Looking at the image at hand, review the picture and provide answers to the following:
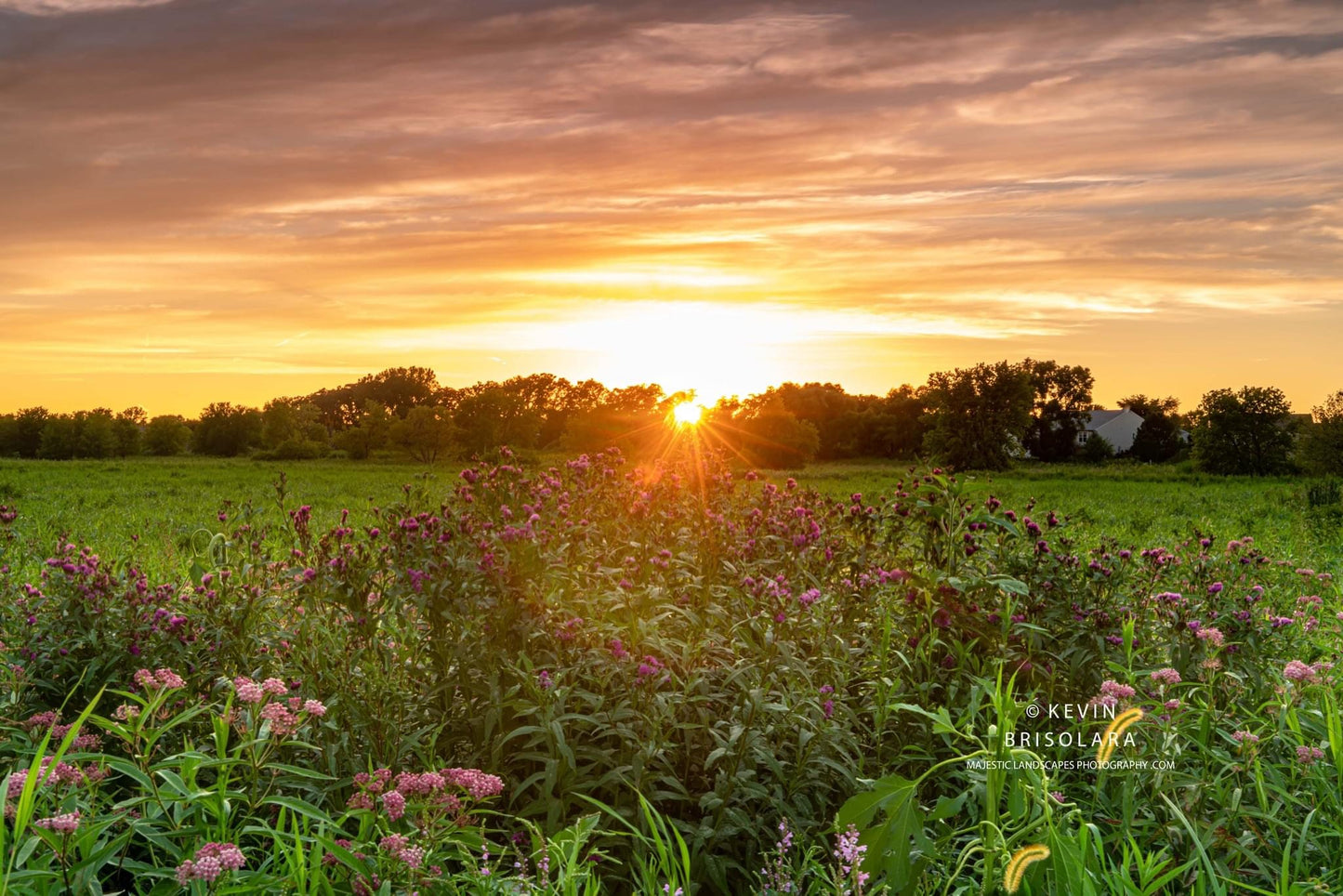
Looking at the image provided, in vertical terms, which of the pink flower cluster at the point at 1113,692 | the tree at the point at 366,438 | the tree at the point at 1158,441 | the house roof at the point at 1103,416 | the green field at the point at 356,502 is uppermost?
the house roof at the point at 1103,416

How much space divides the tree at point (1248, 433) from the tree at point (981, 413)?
11056 millimetres

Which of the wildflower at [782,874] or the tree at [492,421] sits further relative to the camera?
the tree at [492,421]

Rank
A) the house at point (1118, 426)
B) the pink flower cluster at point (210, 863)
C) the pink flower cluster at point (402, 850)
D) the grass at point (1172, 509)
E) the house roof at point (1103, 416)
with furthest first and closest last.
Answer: the house roof at point (1103, 416) < the house at point (1118, 426) < the grass at point (1172, 509) < the pink flower cluster at point (402, 850) < the pink flower cluster at point (210, 863)

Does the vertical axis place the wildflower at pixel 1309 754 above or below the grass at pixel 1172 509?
below

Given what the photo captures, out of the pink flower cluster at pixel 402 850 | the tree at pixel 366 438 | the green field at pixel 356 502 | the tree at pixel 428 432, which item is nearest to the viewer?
the pink flower cluster at pixel 402 850

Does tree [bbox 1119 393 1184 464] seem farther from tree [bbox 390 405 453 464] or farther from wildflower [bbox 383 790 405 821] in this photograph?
wildflower [bbox 383 790 405 821]

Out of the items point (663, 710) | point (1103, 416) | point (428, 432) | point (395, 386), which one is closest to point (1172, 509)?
point (663, 710)

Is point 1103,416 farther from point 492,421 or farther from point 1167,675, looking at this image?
point 1167,675

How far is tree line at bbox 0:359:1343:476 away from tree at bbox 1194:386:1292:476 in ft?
0.25

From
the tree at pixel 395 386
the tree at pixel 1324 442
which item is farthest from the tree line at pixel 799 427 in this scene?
the tree at pixel 395 386

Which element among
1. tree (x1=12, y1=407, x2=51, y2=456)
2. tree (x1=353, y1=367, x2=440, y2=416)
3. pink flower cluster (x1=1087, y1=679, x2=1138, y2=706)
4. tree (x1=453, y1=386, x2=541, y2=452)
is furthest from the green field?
tree (x1=353, y1=367, x2=440, y2=416)

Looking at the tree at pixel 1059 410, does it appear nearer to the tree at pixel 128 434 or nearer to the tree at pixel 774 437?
the tree at pixel 774 437

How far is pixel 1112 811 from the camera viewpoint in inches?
162

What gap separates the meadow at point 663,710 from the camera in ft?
9.26
